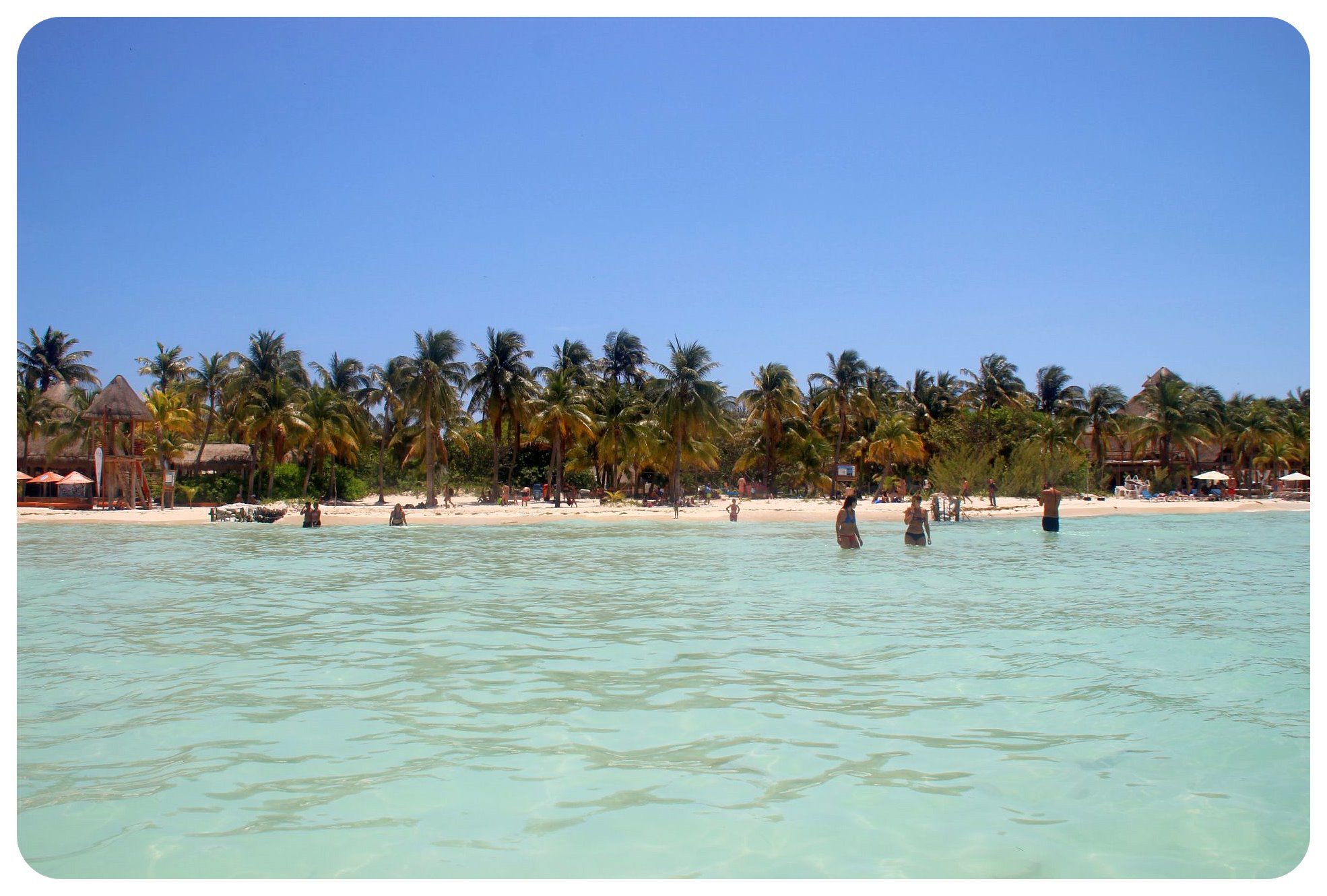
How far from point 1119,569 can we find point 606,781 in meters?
14.9

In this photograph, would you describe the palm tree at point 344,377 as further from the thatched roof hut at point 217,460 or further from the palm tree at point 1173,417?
the palm tree at point 1173,417

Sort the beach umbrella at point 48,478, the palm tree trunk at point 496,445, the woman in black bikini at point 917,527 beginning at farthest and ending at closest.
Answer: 1. the palm tree trunk at point 496,445
2. the beach umbrella at point 48,478
3. the woman in black bikini at point 917,527

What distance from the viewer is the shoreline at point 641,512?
32.2m

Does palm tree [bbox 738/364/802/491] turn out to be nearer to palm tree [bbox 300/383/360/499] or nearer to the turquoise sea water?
palm tree [bbox 300/383/360/499]

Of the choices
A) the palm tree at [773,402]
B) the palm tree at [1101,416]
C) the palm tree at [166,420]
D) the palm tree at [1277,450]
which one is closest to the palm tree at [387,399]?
the palm tree at [166,420]

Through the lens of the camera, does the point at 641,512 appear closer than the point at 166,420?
Yes

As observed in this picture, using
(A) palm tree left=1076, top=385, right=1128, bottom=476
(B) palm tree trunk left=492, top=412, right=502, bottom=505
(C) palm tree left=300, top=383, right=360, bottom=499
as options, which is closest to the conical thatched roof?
(C) palm tree left=300, top=383, right=360, bottom=499

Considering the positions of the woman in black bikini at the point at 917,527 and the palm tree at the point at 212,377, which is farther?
the palm tree at the point at 212,377

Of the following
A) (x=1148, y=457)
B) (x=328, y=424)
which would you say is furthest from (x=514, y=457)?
(x=1148, y=457)

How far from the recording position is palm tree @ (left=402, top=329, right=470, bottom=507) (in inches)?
1534

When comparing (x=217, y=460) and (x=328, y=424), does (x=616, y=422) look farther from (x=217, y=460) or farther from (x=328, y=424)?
(x=217, y=460)

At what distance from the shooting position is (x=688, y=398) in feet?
132

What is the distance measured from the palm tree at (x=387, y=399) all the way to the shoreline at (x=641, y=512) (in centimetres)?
337

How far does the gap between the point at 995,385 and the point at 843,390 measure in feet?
41.6
